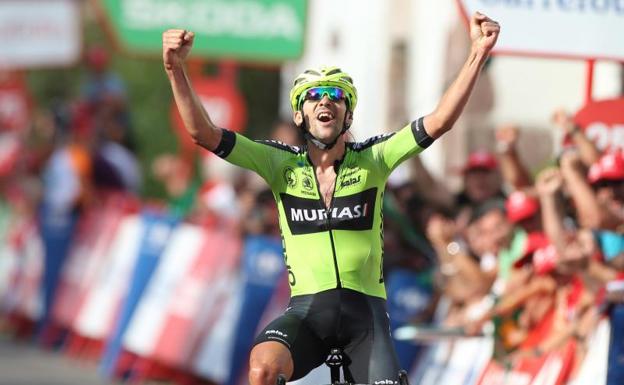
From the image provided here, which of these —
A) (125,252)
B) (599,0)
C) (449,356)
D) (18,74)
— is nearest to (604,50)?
(599,0)

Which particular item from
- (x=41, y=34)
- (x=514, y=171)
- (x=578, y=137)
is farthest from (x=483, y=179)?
(x=41, y=34)

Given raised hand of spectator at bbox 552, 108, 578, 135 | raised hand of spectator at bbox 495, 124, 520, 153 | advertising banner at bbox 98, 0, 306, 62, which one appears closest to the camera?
Result: raised hand of spectator at bbox 552, 108, 578, 135

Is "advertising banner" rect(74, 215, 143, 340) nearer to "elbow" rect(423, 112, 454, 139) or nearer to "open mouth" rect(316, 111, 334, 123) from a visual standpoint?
"open mouth" rect(316, 111, 334, 123)

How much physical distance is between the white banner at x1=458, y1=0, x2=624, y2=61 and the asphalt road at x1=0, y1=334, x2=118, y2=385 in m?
6.95

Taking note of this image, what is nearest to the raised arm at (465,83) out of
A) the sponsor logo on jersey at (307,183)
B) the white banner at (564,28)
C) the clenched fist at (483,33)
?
the clenched fist at (483,33)

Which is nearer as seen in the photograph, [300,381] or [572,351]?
[300,381]

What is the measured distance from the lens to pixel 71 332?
18922 millimetres

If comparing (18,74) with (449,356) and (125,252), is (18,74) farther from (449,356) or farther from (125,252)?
(449,356)

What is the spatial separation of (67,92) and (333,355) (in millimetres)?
34124

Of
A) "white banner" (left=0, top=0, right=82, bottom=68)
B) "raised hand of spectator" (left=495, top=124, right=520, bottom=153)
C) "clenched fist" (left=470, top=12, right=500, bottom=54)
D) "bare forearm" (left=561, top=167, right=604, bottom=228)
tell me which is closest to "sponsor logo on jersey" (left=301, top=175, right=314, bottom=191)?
"clenched fist" (left=470, top=12, right=500, bottom=54)

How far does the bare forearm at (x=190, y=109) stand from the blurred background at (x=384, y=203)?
1.29 m

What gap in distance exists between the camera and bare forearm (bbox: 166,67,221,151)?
306 inches

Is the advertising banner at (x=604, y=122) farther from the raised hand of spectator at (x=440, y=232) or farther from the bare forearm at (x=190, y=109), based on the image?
the bare forearm at (x=190, y=109)

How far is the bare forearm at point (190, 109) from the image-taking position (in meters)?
7.77
